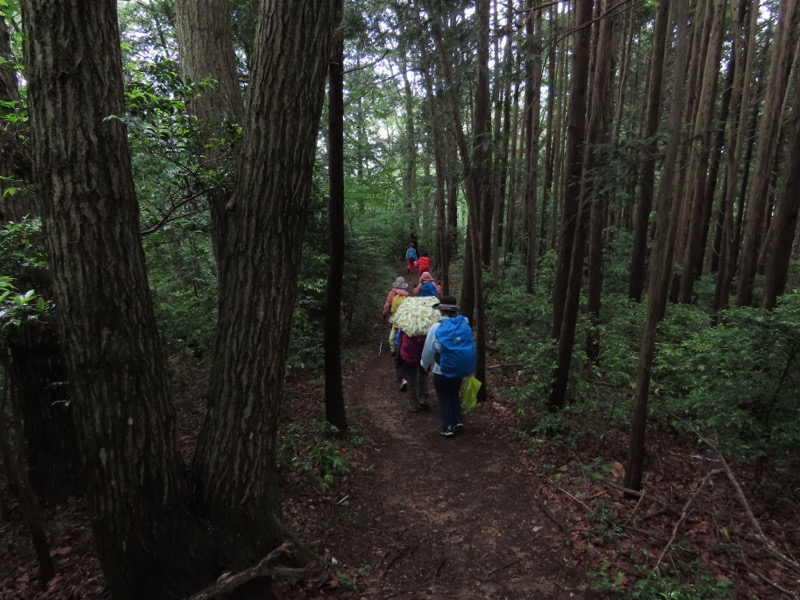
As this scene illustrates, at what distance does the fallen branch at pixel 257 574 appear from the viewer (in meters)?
2.71

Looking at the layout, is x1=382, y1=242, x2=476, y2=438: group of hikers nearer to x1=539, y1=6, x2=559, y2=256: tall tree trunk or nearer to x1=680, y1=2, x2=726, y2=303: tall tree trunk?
x1=680, y1=2, x2=726, y2=303: tall tree trunk

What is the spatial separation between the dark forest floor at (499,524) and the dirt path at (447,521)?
1 cm

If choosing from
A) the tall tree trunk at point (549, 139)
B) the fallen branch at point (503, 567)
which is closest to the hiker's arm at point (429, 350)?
the fallen branch at point (503, 567)

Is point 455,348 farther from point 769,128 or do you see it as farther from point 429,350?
point 769,128

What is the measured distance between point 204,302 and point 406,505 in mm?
4296

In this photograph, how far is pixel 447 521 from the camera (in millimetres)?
4645

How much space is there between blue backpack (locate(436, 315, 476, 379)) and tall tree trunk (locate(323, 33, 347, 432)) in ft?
4.98

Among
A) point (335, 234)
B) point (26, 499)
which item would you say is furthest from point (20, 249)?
point (335, 234)

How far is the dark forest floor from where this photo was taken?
353 centimetres

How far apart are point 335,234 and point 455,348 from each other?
236cm

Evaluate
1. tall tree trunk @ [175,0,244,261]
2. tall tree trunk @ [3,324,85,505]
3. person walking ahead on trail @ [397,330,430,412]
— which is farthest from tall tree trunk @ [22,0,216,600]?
person walking ahead on trail @ [397,330,430,412]

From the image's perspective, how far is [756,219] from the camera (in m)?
8.70

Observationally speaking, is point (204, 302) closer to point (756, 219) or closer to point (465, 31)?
point (465, 31)

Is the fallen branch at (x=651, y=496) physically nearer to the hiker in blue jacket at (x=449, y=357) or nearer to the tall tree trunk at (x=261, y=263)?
the hiker in blue jacket at (x=449, y=357)
